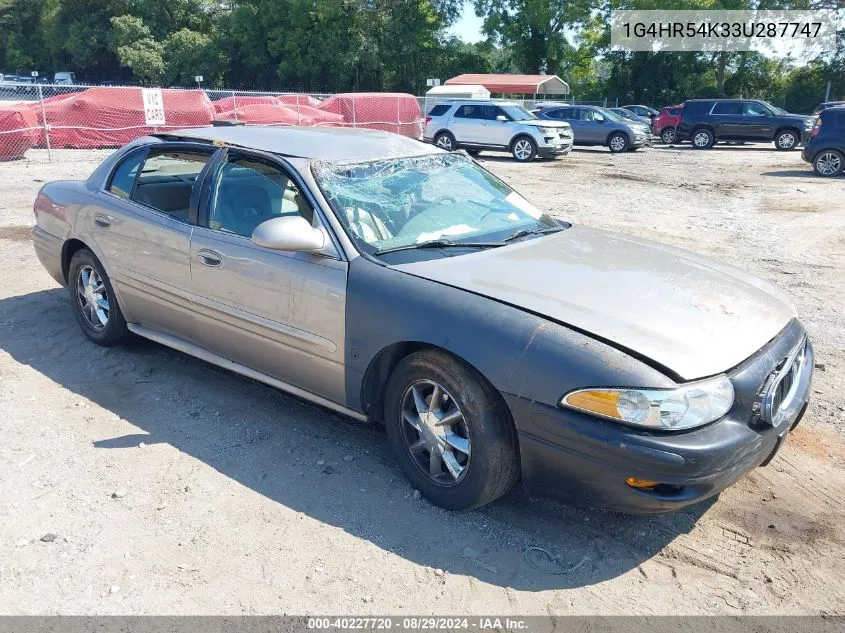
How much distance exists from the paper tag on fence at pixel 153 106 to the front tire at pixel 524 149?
984cm

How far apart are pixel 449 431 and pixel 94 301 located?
320cm

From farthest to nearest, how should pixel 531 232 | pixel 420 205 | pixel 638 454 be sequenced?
pixel 531 232 → pixel 420 205 → pixel 638 454

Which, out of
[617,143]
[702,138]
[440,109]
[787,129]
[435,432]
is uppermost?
[435,432]

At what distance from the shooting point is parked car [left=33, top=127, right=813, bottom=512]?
2.87 meters

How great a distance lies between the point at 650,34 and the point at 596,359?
5205 cm

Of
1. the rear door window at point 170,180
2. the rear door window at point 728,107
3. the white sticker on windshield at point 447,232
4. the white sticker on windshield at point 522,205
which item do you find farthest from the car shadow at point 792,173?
the rear door window at point 170,180

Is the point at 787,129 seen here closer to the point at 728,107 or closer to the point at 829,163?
→ the point at 728,107

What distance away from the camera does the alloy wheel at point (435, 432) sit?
328 cm

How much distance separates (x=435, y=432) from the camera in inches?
131

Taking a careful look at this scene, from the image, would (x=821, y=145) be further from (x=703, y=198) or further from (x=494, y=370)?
(x=494, y=370)

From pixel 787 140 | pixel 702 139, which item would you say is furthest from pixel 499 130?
pixel 787 140

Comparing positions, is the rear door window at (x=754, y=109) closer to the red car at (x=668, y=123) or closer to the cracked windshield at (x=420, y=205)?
the red car at (x=668, y=123)

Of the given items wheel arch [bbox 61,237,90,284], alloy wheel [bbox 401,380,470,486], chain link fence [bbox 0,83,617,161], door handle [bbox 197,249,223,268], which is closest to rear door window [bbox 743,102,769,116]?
chain link fence [bbox 0,83,617,161]

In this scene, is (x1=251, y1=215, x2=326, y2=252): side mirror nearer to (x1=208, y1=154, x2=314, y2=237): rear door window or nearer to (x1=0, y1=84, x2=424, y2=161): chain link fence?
(x1=208, y1=154, x2=314, y2=237): rear door window
